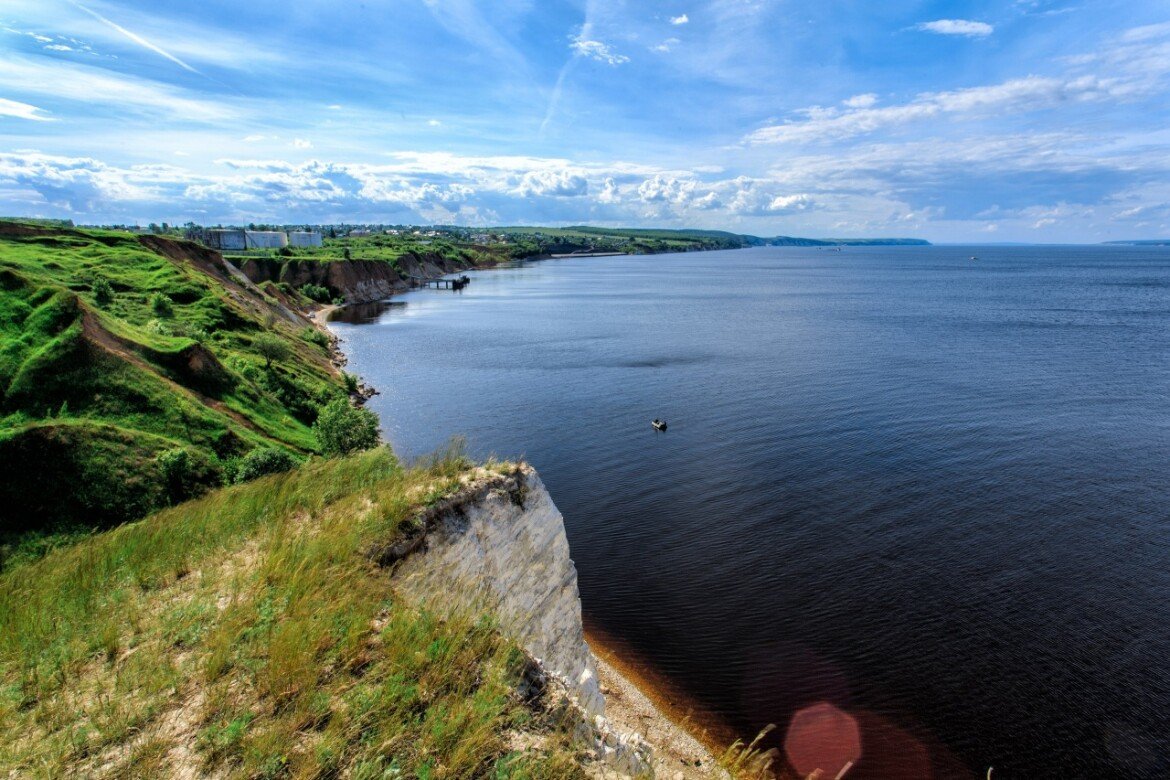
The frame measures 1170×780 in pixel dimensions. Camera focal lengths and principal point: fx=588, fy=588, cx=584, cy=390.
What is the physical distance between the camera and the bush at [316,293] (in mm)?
114875

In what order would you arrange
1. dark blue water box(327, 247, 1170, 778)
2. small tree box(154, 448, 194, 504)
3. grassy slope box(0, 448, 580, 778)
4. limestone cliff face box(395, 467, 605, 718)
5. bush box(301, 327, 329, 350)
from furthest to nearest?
bush box(301, 327, 329, 350) → small tree box(154, 448, 194, 504) → dark blue water box(327, 247, 1170, 778) → limestone cliff face box(395, 467, 605, 718) → grassy slope box(0, 448, 580, 778)

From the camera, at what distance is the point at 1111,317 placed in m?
89.8

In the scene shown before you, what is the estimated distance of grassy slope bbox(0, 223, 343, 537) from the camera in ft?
77.2

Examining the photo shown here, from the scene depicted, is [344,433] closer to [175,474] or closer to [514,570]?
[175,474]

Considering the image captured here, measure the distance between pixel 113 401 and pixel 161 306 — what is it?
2496 centimetres

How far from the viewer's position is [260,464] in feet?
88.4

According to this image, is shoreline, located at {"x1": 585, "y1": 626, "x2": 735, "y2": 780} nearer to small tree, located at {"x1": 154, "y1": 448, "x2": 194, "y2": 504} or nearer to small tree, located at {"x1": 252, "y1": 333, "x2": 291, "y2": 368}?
small tree, located at {"x1": 154, "y1": 448, "x2": 194, "y2": 504}

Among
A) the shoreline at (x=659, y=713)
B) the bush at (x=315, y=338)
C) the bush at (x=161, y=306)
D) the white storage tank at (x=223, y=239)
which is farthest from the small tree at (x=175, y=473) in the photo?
the white storage tank at (x=223, y=239)

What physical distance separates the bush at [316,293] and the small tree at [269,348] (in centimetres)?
6978

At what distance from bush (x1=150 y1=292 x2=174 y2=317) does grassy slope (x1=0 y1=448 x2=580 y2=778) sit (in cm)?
4625

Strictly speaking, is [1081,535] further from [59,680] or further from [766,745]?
[59,680]

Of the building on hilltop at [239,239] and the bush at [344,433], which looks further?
the building on hilltop at [239,239]

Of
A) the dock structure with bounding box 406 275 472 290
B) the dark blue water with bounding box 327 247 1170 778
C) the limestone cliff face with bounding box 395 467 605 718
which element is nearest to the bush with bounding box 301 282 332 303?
the dock structure with bounding box 406 275 472 290

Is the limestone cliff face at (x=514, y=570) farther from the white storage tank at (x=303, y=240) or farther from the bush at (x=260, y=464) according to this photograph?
the white storage tank at (x=303, y=240)
